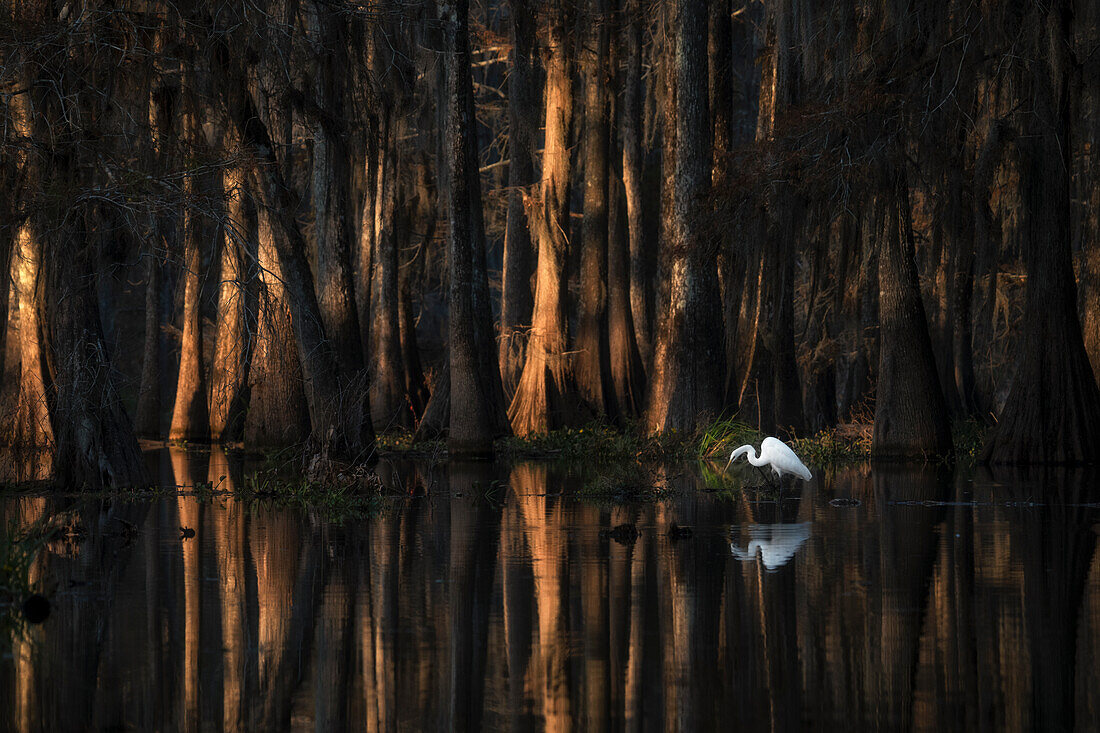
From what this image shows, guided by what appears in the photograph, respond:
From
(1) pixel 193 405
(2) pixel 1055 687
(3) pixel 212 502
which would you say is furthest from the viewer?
(1) pixel 193 405

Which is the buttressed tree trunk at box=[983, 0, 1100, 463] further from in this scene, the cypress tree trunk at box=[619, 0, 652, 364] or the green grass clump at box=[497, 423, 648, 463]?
the cypress tree trunk at box=[619, 0, 652, 364]

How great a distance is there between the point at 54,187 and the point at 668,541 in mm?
6097

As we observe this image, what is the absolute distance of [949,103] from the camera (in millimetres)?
20203

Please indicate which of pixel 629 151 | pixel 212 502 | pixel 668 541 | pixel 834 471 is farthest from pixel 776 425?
pixel 668 541

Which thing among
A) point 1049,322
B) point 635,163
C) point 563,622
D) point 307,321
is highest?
point 635,163

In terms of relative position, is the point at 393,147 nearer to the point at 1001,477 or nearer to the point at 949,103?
the point at 949,103

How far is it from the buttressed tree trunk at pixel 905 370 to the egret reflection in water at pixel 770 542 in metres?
10.5

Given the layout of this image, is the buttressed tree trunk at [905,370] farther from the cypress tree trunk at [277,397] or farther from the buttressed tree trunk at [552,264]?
the cypress tree trunk at [277,397]

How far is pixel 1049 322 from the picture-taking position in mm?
21266

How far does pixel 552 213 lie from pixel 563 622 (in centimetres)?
2431

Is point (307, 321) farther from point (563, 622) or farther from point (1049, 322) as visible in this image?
point (563, 622)

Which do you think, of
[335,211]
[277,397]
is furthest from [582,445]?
[335,211]

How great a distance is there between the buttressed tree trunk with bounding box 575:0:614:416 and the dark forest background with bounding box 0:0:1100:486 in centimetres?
8

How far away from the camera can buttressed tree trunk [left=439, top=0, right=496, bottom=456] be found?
24.7 m
